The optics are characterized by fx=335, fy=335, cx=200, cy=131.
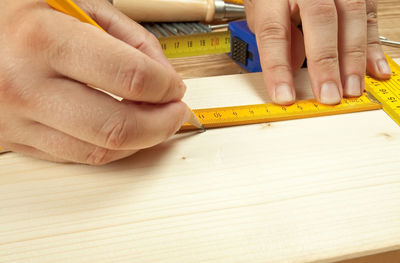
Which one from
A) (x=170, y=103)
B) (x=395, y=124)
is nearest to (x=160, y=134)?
(x=170, y=103)

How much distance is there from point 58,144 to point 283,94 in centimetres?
64

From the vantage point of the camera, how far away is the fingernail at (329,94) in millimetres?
985

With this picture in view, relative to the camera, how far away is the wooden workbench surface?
61cm

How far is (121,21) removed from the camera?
84 cm

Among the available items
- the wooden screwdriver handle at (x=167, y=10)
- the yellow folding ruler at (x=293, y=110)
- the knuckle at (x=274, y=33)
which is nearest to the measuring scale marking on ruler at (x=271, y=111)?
the yellow folding ruler at (x=293, y=110)

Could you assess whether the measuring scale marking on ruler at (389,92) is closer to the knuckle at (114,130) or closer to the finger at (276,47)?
the finger at (276,47)

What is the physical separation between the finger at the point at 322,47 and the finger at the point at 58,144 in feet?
2.11

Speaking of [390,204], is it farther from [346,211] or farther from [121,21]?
[121,21]

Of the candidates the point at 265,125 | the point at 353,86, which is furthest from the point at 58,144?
the point at 353,86

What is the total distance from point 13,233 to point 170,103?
1.33 ft

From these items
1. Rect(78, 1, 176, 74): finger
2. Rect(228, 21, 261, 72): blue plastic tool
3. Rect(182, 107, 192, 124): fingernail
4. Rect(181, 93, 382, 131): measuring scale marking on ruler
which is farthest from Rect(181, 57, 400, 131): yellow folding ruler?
Rect(228, 21, 261, 72): blue plastic tool

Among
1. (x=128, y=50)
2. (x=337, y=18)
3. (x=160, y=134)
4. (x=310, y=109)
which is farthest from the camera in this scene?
(x=337, y=18)

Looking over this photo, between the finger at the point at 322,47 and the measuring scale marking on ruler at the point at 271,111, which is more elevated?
the finger at the point at 322,47

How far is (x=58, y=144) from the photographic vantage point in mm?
712
